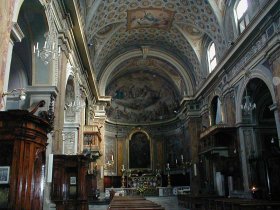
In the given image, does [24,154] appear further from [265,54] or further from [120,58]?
[120,58]

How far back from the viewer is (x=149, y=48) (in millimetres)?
20656

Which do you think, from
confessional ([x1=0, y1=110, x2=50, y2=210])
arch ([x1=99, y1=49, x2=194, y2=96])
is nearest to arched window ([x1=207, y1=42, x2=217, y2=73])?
arch ([x1=99, y1=49, x2=194, y2=96])

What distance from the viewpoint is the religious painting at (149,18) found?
16500mm

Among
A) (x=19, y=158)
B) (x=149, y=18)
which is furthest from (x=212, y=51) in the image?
(x=19, y=158)

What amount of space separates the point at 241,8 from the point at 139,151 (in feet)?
48.1

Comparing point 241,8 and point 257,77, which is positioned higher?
point 241,8

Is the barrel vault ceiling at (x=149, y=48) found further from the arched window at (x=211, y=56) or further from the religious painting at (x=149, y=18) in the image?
the arched window at (x=211, y=56)

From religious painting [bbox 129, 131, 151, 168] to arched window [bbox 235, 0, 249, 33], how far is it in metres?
13.7

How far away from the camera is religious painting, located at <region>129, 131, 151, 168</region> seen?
23953mm

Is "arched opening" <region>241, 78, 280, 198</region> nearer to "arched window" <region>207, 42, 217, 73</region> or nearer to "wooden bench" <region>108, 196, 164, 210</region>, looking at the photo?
"arched window" <region>207, 42, 217, 73</region>

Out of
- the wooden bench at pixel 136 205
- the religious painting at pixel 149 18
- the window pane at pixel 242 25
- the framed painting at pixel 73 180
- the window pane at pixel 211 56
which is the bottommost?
the wooden bench at pixel 136 205

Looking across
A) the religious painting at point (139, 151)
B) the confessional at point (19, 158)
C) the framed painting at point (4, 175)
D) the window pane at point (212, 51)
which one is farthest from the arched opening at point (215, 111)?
the framed painting at point (4, 175)

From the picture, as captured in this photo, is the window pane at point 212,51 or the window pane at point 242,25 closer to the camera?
the window pane at point 242,25

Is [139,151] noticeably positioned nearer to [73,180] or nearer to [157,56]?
[157,56]
